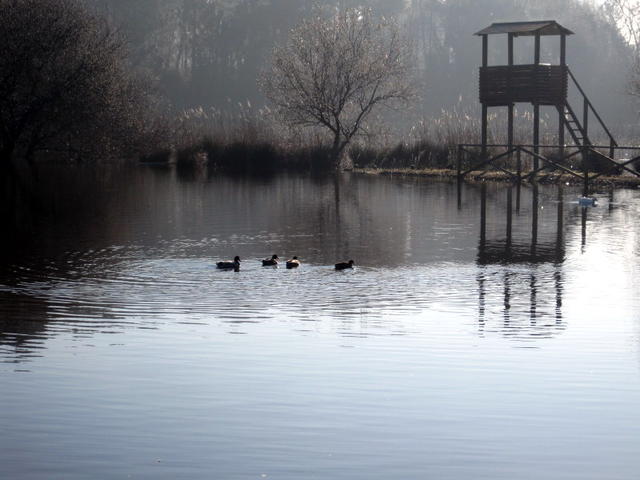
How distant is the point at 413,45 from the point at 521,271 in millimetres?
76354

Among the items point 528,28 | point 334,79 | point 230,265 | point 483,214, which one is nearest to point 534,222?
point 483,214

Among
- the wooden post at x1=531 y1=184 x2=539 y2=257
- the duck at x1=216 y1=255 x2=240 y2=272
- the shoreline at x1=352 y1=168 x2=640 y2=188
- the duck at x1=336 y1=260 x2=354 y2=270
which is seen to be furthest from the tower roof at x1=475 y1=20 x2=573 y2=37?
the duck at x1=216 y1=255 x2=240 y2=272

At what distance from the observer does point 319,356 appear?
41.2 ft

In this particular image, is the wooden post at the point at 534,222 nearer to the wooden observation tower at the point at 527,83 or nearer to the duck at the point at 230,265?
the duck at the point at 230,265

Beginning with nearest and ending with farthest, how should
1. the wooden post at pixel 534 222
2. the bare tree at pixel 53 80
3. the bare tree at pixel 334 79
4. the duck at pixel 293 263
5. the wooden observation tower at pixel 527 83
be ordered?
the duck at pixel 293 263, the wooden post at pixel 534 222, the wooden observation tower at pixel 527 83, the bare tree at pixel 53 80, the bare tree at pixel 334 79

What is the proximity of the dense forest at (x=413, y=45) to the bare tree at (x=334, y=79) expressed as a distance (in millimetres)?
36388

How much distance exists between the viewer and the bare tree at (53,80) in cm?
5347

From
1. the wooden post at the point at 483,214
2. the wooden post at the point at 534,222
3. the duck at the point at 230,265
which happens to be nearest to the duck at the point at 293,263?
the duck at the point at 230,265

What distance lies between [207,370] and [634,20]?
10340 cm

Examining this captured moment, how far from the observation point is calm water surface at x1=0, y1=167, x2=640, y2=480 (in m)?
9.09

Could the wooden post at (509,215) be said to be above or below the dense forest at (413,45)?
below

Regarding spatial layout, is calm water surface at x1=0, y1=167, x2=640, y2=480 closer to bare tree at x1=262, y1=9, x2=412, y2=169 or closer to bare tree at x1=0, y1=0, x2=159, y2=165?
bare tree at x1=0, y1=0, x2=159, y2=165

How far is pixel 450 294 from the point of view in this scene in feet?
56.8

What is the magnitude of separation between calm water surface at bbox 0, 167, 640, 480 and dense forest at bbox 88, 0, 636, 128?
2802 inches
